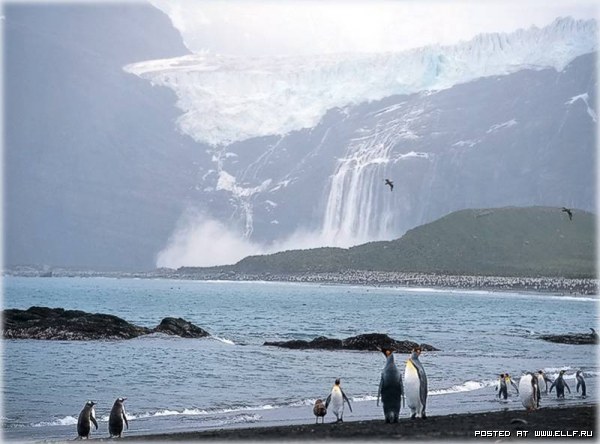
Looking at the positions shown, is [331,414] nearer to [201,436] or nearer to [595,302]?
[201,436]

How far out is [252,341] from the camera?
185 feet

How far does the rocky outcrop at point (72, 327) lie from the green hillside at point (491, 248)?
115m

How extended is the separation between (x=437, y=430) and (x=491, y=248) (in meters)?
158

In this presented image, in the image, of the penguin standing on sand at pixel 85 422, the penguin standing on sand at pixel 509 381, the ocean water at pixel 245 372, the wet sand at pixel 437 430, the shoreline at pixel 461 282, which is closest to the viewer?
the wet sand at pixel 437 430

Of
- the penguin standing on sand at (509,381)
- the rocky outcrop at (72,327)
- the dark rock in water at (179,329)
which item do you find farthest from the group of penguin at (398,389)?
the dark rock in water at (179,329)

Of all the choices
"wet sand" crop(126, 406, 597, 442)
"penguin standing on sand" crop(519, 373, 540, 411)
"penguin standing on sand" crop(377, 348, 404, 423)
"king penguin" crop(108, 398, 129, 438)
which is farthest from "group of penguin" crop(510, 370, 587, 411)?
"king penguin" crop(108, 398, 129, 438)

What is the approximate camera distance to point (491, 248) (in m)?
176

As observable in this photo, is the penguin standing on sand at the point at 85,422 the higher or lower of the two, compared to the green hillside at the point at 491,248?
lower

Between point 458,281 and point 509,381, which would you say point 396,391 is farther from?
point 458,281

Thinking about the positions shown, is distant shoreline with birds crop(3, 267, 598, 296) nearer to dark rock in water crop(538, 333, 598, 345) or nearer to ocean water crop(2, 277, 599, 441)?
ocean water crop(2, 277, 599, 441)

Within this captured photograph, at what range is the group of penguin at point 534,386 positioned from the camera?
28.0 meters

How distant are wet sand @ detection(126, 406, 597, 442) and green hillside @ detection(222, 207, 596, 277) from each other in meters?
143

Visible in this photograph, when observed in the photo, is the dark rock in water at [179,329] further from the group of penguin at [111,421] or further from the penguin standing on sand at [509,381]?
the group of penguin at [111,421]

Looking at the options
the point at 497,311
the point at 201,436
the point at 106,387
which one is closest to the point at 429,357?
the point at 106,387
